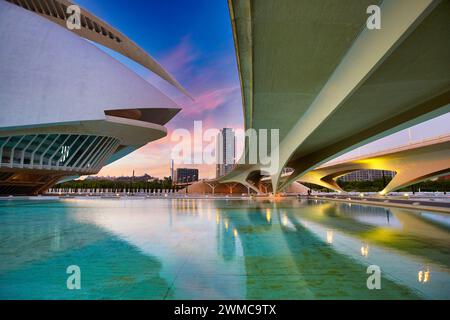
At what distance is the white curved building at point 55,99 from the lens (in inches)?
985

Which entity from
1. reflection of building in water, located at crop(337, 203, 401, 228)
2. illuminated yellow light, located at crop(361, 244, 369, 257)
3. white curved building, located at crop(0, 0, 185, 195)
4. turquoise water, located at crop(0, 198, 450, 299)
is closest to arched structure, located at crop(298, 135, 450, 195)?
reflection of building in water, located at crop(337, 203, 401, 228)

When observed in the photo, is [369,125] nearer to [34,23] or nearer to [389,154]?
[389,154]

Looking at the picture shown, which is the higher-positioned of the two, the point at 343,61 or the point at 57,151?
the point at 343,61

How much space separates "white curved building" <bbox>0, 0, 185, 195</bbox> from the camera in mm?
25016

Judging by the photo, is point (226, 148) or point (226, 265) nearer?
point (226, 265)

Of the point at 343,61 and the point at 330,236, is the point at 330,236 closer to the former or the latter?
the point at 330,236

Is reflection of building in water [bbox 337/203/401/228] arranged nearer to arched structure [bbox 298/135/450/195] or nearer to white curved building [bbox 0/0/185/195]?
arched structure [bbox 298/135/450/195]

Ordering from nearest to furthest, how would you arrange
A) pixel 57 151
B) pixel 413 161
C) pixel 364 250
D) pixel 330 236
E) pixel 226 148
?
pixel 364 250, pixel 330 236, pixel 57 151, pixel 413 161, pixel 226 148

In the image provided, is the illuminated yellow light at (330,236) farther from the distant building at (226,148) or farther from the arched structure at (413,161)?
the distant building at (226,148)

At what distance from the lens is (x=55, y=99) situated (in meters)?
25.5

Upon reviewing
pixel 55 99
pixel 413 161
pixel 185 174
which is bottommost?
pixel 413 161

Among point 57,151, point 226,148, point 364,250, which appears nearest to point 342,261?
point 364,250

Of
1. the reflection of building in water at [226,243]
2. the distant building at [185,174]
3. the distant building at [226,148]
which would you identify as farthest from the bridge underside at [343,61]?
the distant building at [185,174]
